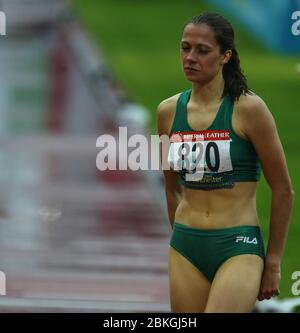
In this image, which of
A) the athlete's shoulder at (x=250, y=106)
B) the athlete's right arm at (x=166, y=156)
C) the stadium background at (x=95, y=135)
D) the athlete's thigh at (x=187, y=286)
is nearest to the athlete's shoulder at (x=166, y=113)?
the athlete's right arm at (x=166, y=156)

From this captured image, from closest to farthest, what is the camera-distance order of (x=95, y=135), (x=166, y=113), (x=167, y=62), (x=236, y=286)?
(x=236, y=286) < (x=166, y=113) < (x=95, y=135) < (x=167, y=62)

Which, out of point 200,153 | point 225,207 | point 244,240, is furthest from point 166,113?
point 244,240

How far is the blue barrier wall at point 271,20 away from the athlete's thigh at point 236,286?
1902 centimetres

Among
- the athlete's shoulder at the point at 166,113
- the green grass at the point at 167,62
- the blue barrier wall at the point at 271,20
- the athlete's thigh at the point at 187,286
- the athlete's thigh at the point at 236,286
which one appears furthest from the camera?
the blue barrier wall at the point at 271,20

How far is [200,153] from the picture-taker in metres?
6.61

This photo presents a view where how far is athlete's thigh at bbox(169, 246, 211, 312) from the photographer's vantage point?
6.65 metres

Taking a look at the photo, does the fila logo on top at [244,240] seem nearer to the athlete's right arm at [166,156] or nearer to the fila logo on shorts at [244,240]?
the fila logo on shorts at [244,240]

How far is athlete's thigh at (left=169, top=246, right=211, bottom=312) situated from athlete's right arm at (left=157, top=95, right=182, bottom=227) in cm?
44

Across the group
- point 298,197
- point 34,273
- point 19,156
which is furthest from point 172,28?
point 34,273

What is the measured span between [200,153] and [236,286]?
672 millimetres

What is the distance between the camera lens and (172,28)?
34.6 m

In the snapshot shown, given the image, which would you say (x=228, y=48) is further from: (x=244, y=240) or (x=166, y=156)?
(x=244, y=240)

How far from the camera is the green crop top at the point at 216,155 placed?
6598mm
